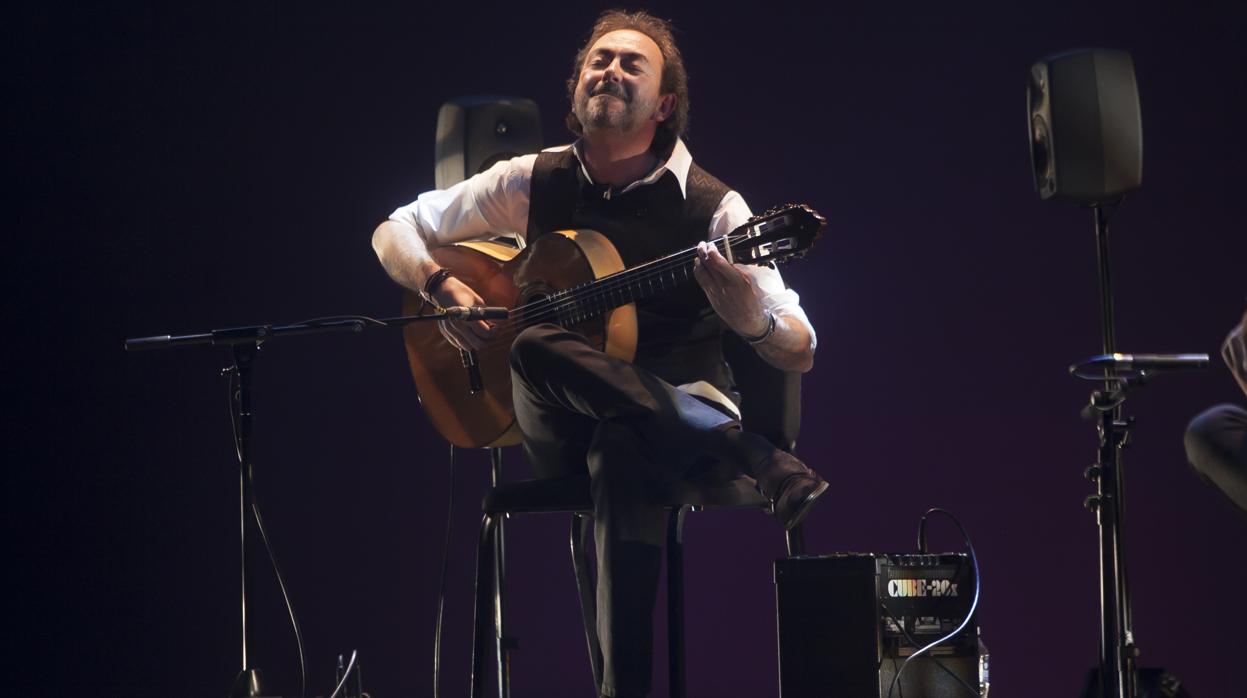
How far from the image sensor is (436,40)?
377 centimetres

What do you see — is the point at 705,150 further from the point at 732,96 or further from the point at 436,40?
the point at 436,40

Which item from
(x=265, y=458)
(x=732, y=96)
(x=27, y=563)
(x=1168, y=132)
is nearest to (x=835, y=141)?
(x=732, y=96)

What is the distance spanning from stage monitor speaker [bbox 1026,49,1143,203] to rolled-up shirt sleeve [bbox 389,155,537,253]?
1.06 meters

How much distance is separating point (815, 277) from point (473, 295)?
1195mm

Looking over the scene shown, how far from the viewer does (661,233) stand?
2672mm

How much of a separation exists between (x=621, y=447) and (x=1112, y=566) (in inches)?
32.4

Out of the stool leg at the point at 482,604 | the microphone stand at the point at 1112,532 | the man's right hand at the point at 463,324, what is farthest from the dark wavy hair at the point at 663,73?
the microphone stand at the point at 1112,532

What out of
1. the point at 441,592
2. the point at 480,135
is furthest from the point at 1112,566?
the point at 480,135

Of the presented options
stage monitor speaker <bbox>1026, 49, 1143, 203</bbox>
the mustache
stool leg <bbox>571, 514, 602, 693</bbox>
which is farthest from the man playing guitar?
stage monitor speaker <bbox>1026, 49, 1143, 203</bbox>

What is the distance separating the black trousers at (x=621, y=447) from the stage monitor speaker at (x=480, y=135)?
2.88 ft

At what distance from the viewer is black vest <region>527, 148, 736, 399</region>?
2.62 m

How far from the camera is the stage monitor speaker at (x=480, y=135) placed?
3.12 m

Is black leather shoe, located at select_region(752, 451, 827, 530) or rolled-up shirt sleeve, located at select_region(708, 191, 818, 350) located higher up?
rolled-up shirt sleeve, located at select_region(708, 191, 818, 350)

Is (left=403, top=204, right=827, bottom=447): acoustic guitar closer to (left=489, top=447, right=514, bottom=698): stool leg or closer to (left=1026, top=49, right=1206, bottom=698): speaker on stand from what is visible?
(left=489, top=447, right=514, bottom=698): stool leg
